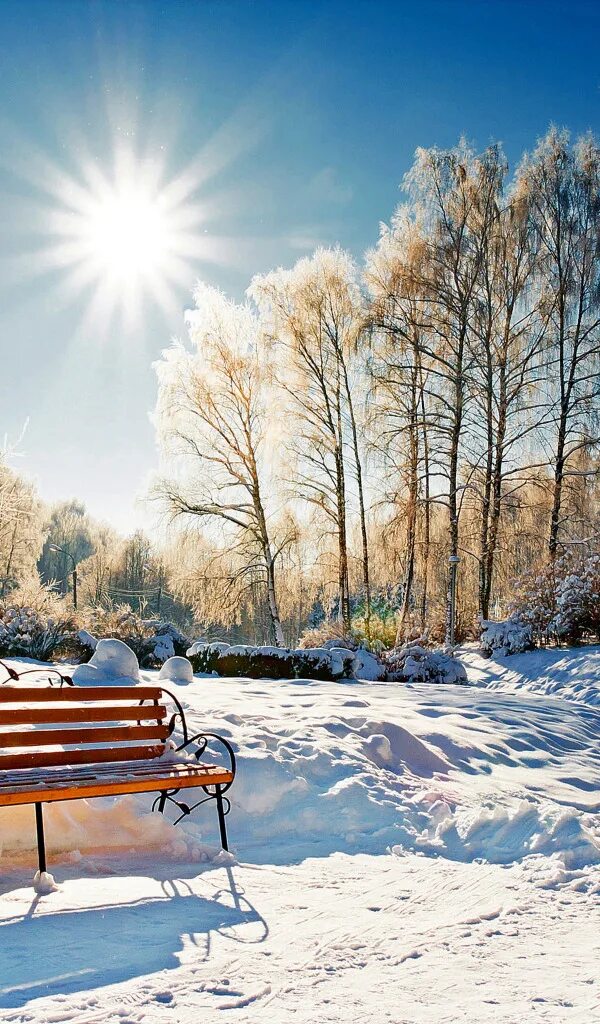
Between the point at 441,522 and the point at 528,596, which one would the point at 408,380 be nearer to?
the point at 441,522

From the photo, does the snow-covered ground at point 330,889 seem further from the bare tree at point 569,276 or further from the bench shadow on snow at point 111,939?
the bare tree at point 569,276

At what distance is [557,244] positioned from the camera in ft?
55.9

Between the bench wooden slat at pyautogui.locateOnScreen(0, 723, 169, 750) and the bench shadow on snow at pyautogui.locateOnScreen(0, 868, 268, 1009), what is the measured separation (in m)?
0.91

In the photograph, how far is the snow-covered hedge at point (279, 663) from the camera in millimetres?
11438

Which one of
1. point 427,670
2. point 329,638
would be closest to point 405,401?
point 329,638

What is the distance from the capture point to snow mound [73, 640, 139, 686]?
302 inches

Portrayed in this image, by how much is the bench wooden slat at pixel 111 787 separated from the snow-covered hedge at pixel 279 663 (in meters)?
7.30

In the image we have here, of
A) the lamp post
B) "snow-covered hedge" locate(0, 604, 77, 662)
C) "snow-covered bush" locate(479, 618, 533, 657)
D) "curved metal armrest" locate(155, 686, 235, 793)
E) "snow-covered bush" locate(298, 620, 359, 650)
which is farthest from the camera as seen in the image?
the lamp post

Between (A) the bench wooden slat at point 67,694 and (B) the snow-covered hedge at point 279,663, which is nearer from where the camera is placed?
(A) the bench wooden slat at point 67,694

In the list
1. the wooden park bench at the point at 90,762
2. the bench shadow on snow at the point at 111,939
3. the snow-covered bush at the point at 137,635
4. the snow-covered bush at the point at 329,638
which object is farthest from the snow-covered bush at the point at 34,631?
the bench shadow on snow at the point at 111,939

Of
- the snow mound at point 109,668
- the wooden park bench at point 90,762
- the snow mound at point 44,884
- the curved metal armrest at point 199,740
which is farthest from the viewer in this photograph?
the snow mound at point 109,668

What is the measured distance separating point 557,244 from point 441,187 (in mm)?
2914

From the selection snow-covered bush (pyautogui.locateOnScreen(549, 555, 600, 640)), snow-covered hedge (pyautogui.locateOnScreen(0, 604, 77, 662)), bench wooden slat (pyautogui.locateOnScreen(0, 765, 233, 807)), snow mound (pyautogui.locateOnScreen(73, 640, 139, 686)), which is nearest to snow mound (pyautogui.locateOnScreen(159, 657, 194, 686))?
snow mound (pyautogui.locateOnScreen(73, 640, 139, 686))

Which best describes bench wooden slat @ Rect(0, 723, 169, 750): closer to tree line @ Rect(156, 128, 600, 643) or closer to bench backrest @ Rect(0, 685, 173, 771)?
bench backrest @ Rect(0, 685, 173, 771)
